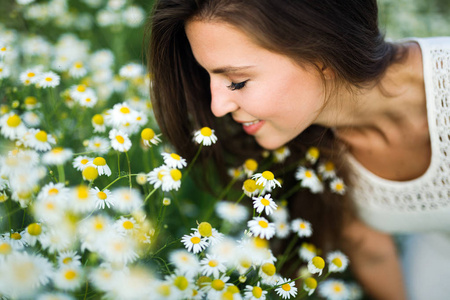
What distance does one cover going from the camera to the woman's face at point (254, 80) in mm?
834

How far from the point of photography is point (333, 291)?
1.13 metres

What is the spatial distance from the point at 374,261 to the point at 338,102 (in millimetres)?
615

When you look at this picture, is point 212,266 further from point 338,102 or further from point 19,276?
point 338,102

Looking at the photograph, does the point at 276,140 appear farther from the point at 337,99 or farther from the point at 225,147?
the point at 225,147

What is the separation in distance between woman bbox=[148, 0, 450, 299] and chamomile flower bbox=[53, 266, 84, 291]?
1.54 feet

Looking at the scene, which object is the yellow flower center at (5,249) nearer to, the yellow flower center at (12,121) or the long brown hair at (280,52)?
the yellow flower center at (12,121)

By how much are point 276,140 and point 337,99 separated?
0.19 meters

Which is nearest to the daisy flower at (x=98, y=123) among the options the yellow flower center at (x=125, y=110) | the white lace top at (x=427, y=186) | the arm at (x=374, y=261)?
the yellow flower center at (x=125, y=110)

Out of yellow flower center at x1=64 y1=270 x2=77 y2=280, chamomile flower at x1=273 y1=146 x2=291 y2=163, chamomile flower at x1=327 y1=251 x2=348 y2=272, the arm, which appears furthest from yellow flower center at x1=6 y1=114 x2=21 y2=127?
the arm

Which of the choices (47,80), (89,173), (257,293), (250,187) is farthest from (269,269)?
(47,80)

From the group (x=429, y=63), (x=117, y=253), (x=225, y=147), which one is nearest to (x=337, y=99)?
(x=429, y=63)

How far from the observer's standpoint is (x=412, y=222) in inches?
48.4

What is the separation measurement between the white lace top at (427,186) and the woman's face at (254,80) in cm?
31

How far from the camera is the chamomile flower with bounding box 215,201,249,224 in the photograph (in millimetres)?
1035
